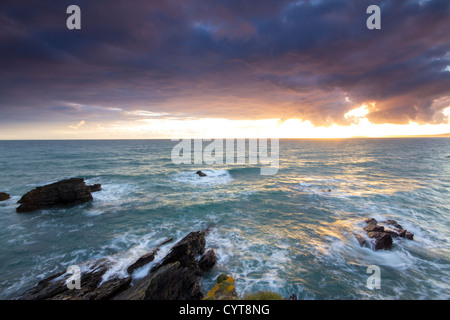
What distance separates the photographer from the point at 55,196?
20047mm

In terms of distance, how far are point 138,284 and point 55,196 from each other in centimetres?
→ 1983

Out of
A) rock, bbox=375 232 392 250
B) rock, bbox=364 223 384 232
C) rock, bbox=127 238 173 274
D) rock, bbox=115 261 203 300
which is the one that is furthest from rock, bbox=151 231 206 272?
rock, bbox=364 223 384 232

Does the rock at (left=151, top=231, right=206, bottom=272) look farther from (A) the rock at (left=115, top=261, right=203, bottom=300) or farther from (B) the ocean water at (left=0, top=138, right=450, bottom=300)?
(A) the rock at (left=115, top=261, right=203, bottom=300)

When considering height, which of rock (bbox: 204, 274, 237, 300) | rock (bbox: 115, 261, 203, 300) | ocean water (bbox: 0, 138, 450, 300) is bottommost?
ocean water (bbox: 0, 138, 450, 300)

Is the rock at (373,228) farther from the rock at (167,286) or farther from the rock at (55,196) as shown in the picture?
the rock at (55,196)

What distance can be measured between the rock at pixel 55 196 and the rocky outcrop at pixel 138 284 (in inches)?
553

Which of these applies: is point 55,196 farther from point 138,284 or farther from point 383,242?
point 383,242

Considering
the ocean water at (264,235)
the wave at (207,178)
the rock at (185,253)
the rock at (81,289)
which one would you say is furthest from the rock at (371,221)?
the wave at (207,178)

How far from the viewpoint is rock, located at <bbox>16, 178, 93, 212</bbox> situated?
19.1m

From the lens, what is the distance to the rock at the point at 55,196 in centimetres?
1905

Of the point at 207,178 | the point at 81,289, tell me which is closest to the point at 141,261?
the point at 81,289
